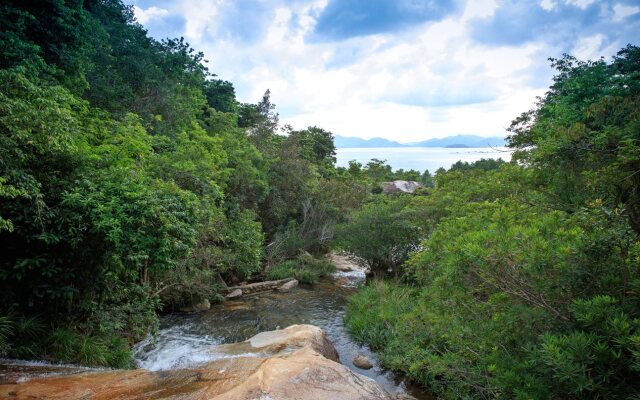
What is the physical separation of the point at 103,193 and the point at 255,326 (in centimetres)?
735

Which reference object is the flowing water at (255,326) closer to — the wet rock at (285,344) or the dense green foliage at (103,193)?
the wet rock at (285,344)

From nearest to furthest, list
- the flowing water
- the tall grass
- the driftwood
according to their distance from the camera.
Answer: the flowing water, the tall grass, the driftwood

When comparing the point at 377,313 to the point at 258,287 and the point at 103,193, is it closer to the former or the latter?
the point at 258,287

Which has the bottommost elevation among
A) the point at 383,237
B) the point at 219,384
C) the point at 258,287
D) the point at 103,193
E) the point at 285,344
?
the point at 258,287

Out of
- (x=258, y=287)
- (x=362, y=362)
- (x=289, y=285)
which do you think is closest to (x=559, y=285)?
(x=362, y=362)

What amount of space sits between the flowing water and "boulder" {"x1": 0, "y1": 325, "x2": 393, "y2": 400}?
8.69 feet

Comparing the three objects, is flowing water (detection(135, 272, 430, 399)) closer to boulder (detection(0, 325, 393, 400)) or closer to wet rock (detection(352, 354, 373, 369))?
wet rock (detection(352, 354, 373, 369))

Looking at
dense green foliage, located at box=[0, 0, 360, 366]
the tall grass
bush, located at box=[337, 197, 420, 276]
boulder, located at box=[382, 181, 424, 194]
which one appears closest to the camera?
dense green foliage, located at box=[0, 0, 360, 366]

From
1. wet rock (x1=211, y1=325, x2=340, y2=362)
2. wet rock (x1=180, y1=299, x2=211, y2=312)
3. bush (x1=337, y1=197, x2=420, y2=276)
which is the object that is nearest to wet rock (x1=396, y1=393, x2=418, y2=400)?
wet rock (x1=211, y1=325, x2=340, y2=362)

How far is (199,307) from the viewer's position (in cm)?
1368

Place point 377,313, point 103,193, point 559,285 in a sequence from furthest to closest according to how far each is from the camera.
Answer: point 377,313 < point 103,193 < point 559,285

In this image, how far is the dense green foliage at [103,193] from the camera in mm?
6395

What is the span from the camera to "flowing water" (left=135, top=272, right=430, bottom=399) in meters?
8.85

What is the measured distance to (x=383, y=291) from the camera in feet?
44.2
